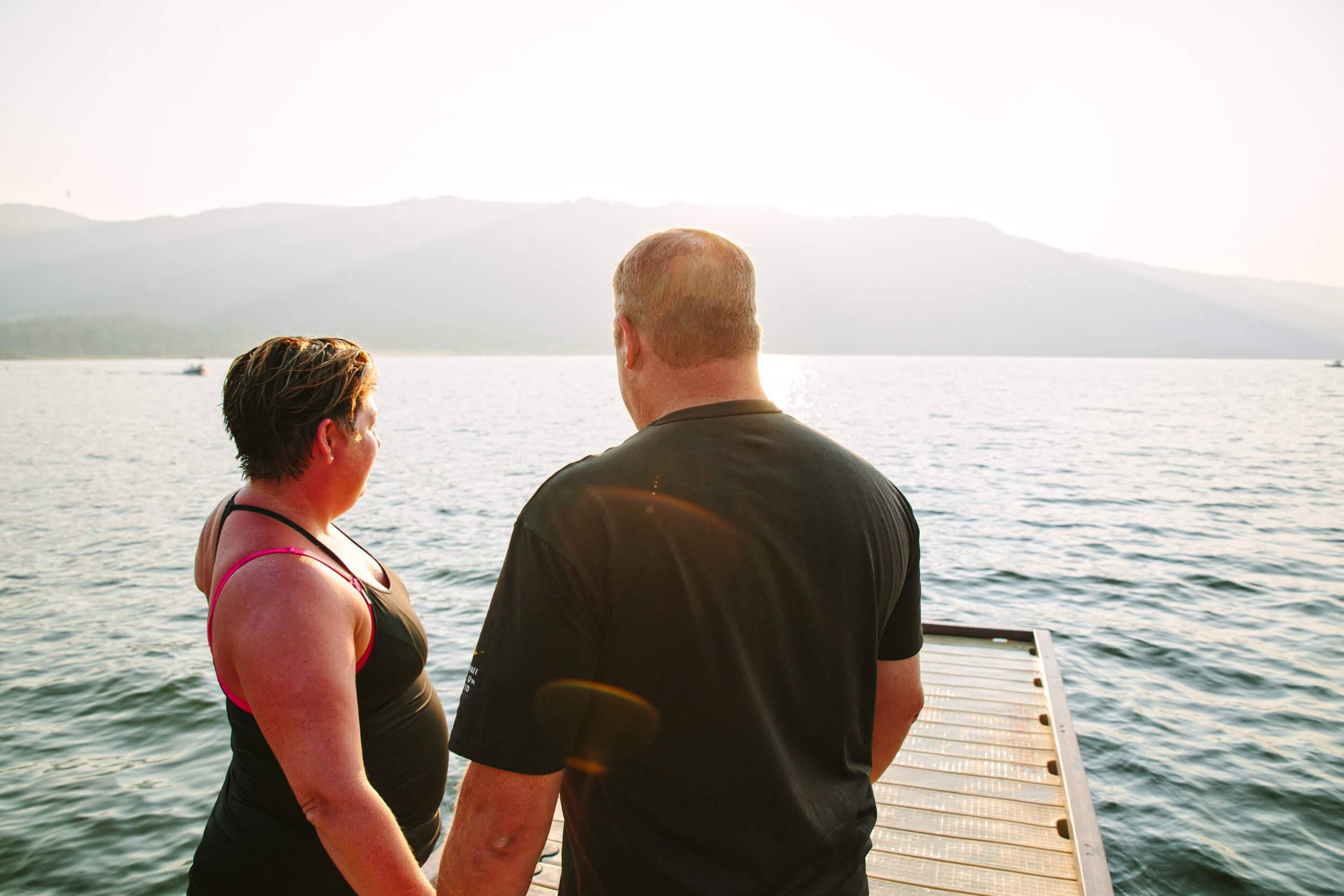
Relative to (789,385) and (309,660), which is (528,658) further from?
(789,385)

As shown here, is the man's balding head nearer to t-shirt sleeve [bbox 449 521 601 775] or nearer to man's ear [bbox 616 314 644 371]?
man's ear [bbox 616 314 644 371]

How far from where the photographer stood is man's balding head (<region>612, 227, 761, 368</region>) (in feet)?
5.79

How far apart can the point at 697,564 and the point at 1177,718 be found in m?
9.21

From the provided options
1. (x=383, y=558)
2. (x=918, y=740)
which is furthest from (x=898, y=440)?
(x=918, y=740)

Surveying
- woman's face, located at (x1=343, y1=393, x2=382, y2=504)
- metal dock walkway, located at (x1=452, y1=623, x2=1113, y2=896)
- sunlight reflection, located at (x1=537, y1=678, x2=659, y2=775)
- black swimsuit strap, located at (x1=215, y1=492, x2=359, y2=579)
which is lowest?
metal dock walkway, located at (x1=452, y1=623, x2=1113, y2=896)

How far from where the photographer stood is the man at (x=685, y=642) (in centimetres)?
154

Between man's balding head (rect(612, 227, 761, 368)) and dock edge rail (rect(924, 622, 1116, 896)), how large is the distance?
12.5 feet

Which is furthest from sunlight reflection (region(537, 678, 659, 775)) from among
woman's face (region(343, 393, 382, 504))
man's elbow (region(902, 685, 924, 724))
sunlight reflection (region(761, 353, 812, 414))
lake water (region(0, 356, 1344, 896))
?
sunlight reflection (region(761, 353, 812, 414))

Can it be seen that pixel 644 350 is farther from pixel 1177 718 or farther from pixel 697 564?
pixel 1177 718

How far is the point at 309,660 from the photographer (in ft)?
6.39

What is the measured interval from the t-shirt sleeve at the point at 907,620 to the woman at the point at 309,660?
1368 millimetres

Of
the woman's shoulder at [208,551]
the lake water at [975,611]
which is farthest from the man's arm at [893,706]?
the lake water at [975,611]

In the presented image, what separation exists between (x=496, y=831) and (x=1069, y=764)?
4940mm

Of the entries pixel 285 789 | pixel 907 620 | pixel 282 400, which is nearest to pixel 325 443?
pixel 282 400
